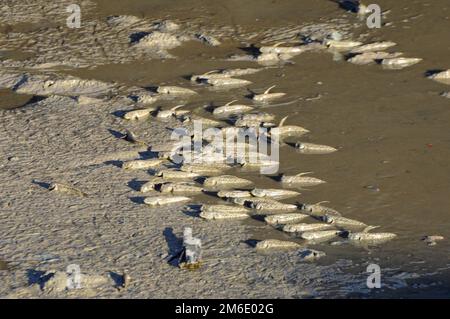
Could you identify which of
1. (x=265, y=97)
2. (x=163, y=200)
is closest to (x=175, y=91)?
(x=265, y=97)

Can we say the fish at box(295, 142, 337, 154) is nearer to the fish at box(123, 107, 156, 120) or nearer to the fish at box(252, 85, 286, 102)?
the fish at box(252, 85, 286, 102)

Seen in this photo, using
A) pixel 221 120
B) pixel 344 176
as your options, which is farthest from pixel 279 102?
pixel 344 176

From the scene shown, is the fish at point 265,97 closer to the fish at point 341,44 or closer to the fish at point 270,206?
the fish at point 341,44

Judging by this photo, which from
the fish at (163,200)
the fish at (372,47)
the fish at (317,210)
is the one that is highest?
the fish at (372,47)

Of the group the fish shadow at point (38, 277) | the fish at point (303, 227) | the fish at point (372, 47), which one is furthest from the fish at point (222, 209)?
the fish at point (372, 47)

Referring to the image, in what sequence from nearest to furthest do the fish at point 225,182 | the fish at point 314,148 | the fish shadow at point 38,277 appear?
the fish shadow at point 38,277 < the fish at point 225,182 < the fish at point 314,148

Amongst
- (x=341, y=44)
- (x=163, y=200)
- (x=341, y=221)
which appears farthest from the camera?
(x=341, y=44)

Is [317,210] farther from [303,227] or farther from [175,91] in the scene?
[175,91]
